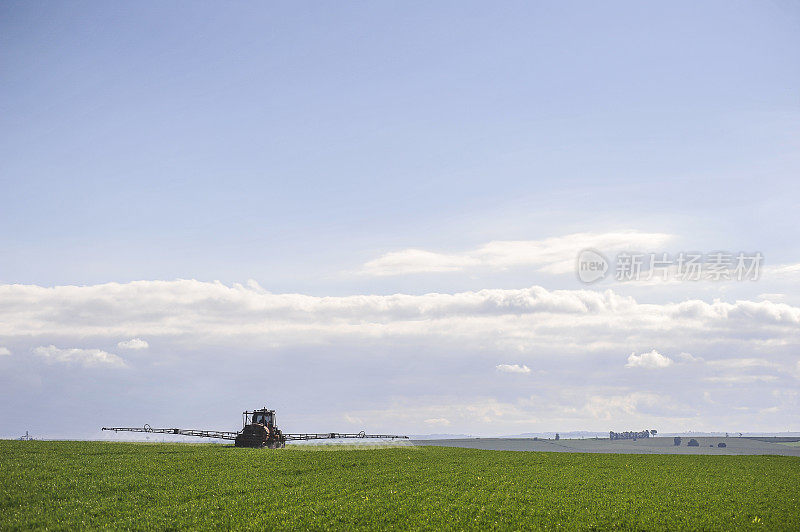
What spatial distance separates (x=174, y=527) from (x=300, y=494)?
9712mm

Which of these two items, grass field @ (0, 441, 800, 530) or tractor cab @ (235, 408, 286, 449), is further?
tractor cab @ (235, 408, 286, 449)

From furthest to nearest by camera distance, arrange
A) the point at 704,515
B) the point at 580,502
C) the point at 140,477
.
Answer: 1. the point at 140,477
2. the point at 580,502
3. the point at 704,515

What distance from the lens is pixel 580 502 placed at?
41188 millimetres

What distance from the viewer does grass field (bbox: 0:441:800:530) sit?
35.9m

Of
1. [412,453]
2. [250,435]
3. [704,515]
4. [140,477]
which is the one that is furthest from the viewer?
[250,435]

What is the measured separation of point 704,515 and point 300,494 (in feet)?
84.2

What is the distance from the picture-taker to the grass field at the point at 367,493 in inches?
1412

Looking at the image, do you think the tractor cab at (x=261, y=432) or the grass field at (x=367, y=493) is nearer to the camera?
the grass field at (x=367, y=493)

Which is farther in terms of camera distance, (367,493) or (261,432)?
(261,432)

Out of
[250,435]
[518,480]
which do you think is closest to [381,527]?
[518,480]

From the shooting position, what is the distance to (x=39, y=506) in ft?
126

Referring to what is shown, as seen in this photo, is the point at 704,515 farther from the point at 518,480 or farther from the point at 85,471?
the point at 85,471

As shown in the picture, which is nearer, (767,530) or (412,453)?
(767,530)

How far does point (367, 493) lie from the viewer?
43125 millimetres
